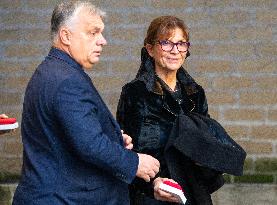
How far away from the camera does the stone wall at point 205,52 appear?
5.19 meters

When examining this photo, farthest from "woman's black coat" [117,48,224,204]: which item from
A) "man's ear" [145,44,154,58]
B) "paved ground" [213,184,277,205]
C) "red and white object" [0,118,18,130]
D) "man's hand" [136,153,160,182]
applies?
"paved ground" [213,184,277,205]

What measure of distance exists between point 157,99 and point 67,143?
27.7 inches

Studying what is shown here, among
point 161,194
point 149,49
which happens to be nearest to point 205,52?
point 149,49

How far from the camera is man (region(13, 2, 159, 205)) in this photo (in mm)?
2453

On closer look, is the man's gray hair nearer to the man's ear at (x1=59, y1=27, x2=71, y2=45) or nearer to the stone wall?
the man's ear at (x1=59, y1=27, x2=71, y2=45)

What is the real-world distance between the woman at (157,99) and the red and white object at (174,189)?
166 millimetres

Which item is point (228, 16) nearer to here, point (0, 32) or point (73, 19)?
point (0, 32)

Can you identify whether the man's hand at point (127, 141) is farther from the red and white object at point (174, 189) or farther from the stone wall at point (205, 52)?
the stone wall at point (205, 52)

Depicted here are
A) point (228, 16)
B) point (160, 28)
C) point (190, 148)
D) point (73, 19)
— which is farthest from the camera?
point (228, 16)

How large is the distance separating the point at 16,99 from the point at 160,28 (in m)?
2.45

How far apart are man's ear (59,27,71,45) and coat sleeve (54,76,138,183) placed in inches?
6.8

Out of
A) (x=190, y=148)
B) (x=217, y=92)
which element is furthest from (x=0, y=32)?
(x=190, y=148)

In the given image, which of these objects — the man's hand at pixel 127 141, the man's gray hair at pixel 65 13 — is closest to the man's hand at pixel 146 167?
the man's hand at pixel 127 141

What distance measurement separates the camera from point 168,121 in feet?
10.2
